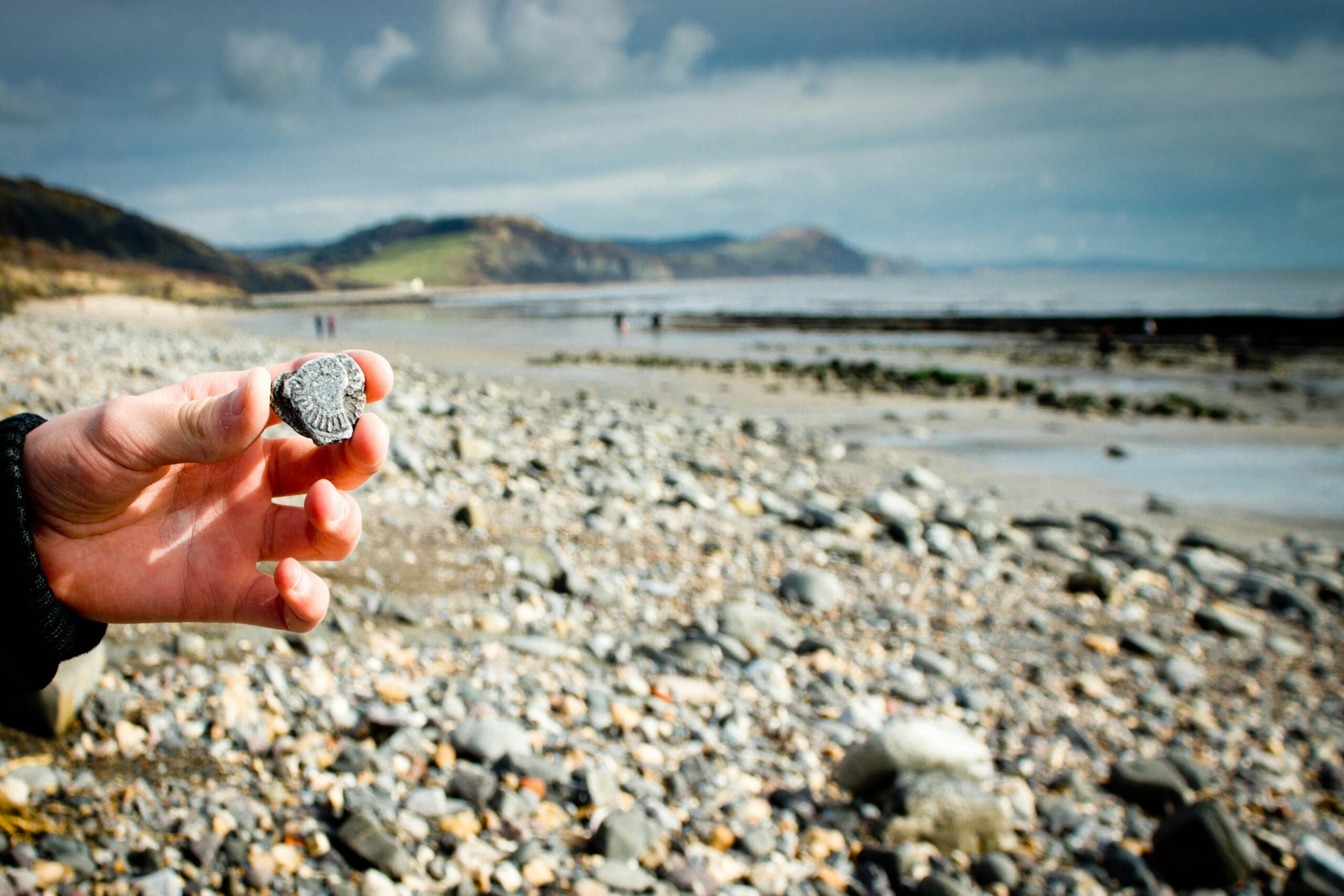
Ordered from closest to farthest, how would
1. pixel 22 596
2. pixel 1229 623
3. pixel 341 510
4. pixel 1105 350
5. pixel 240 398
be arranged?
pixel 240 398 < pixel 22 596 < pixel 341 510 < pixel 1229 623 < pixel 1105 350

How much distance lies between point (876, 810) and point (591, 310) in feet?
258

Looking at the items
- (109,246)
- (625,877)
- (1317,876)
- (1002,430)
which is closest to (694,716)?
(625,877)

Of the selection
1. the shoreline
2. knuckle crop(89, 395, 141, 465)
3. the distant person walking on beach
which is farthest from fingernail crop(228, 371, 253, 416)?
the distant person walking on beach

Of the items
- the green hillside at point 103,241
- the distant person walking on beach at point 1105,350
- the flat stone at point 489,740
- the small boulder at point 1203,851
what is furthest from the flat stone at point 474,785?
the green hillside at point 103,241

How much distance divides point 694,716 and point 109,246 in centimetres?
17042

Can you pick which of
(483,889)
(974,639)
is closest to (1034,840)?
(974,639)

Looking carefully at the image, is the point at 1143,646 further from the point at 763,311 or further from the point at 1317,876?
the point at 763,311

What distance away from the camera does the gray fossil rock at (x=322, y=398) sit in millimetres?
1851

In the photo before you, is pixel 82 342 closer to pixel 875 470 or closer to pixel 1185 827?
pixel 875 470

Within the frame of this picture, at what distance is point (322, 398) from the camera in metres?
1.89

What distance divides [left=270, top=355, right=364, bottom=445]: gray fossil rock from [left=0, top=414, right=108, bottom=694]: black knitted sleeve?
1.80ft

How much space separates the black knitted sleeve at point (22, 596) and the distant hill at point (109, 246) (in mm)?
120685

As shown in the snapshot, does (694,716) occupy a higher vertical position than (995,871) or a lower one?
higher

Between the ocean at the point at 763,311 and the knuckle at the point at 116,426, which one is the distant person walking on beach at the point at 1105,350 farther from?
the knuckle at the point at 116,426
